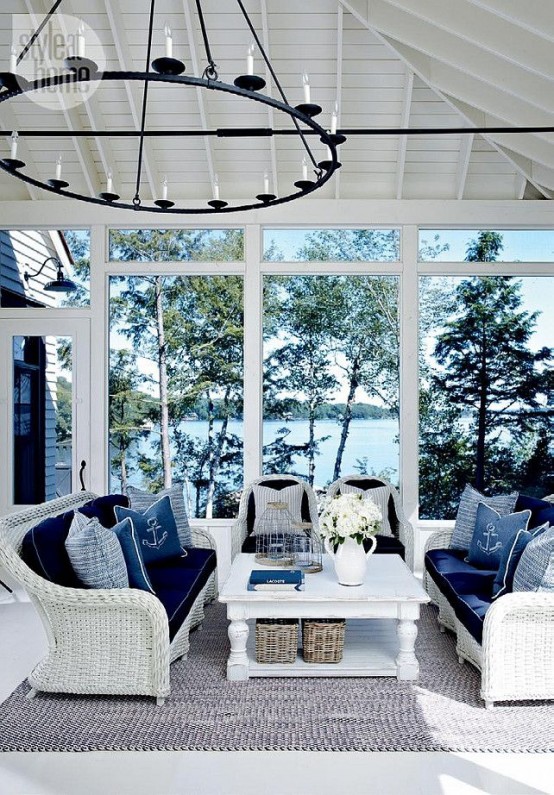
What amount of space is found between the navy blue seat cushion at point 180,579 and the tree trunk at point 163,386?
1.56m

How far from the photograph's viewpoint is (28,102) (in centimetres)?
569

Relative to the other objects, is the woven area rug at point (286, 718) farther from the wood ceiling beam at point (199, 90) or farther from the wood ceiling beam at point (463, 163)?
the wood ceiling beam at point (463, 163)

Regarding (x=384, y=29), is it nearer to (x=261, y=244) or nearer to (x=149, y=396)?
(x=261, y=244)

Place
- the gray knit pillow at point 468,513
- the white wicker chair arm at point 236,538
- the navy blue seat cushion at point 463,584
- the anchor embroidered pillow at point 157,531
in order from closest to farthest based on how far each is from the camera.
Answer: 1. the navy blue seat cushion at point 463,584
2. the anchor embroidered pillow at point 157,531
3. the gray knit pillow at point 468,513
4. the white wicker chair arm at point 236,538

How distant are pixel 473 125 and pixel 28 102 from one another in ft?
11.7

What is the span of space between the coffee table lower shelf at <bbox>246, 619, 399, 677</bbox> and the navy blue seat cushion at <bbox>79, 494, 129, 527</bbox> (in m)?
1.12

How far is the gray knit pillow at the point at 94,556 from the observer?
3.38m

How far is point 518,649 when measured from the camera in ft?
11.0

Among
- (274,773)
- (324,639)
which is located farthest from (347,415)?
(274,773)

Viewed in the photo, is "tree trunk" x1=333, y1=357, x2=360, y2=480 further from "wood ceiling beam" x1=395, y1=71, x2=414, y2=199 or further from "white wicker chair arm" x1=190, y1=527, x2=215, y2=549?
"white wicker chair arm" x1=190, y1=527, x2=215, y2=549

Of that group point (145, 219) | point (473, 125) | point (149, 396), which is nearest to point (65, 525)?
point (149, 396)

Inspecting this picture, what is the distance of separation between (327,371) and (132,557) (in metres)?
3.18

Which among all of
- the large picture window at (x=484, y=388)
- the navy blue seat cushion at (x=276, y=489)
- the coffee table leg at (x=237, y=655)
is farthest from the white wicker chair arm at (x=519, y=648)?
the large picture window at (x=484, y=388)

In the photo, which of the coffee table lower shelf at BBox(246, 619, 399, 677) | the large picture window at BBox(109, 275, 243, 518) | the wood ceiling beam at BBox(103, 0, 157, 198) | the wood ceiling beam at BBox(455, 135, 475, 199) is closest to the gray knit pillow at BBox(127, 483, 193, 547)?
the coffee table lower shelf at BBox(246, 619, 399, 677)
